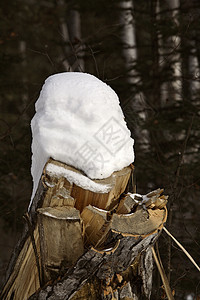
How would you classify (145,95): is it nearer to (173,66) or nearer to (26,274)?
(173,66)

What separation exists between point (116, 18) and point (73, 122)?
14.5ft

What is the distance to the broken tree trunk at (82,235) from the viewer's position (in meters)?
1.89

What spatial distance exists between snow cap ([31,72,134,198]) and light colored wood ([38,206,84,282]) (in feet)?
0.78

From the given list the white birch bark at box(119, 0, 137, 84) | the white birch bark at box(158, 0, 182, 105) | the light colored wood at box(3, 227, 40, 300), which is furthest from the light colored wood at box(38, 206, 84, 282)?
the white birch bark at box(119, 0, 137, 84)

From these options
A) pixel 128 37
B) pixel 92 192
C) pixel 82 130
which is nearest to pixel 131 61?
pixel 128 37

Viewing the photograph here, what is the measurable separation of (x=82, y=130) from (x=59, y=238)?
0.59 m

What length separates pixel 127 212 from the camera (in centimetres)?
203

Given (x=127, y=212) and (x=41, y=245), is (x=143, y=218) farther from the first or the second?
(x=41, y=245)

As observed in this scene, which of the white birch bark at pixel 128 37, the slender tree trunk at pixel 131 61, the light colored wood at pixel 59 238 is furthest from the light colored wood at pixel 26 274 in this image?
the white birch bark at pixel 128 37

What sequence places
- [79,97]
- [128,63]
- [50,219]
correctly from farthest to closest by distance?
1. [128,63]
2. [79,97]
3. [50,219]

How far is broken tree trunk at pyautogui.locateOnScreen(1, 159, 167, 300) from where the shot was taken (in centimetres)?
189

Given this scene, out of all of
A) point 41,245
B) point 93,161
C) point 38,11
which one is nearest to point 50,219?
point 41,245

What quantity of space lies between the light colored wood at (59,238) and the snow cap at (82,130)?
238 mm

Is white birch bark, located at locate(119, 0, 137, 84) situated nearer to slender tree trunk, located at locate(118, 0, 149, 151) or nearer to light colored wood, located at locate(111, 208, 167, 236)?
slender tree trunk, located at locate(118, 0, 149, 151)
